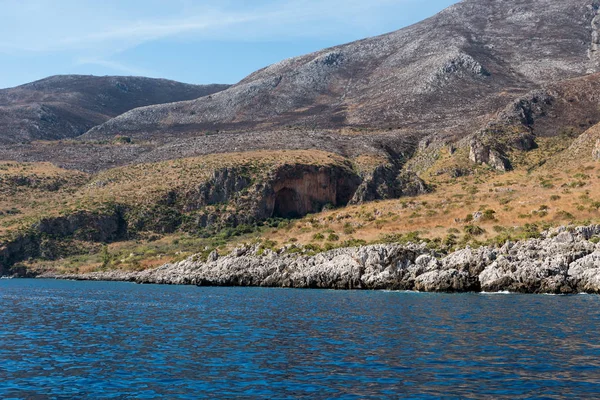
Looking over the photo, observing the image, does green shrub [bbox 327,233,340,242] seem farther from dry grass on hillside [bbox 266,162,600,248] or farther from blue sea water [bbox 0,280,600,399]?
blue sea water [bbox 0,280,600,399]

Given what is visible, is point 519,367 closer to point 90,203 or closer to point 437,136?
point 90,203

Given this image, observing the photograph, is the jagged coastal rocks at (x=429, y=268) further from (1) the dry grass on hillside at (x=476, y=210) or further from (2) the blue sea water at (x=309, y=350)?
(1) the dry grass on hillside at (x=476, y=210)

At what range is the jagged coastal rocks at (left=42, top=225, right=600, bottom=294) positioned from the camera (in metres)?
49.2

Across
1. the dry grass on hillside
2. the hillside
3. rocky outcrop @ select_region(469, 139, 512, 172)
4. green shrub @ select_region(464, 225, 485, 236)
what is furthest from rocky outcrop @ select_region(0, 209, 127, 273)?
rocky outcrop @ select_region(469, 139, 512, 172)

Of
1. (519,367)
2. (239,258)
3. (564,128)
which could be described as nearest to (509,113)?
(564,128)

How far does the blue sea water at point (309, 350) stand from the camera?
18797 millimetres

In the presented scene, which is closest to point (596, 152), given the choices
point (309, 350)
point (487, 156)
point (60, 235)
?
point (487, 156)

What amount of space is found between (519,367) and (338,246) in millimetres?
47342

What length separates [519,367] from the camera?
21094mm

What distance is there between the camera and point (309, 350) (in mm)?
24969

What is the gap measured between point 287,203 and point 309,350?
9212 cm

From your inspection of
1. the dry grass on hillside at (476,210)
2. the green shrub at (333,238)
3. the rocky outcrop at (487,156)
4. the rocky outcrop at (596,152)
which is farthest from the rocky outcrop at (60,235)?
the rocky outcrop at (596,152)

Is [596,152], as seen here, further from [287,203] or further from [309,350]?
[309,350]

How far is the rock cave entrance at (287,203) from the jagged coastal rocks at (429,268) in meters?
40.6
